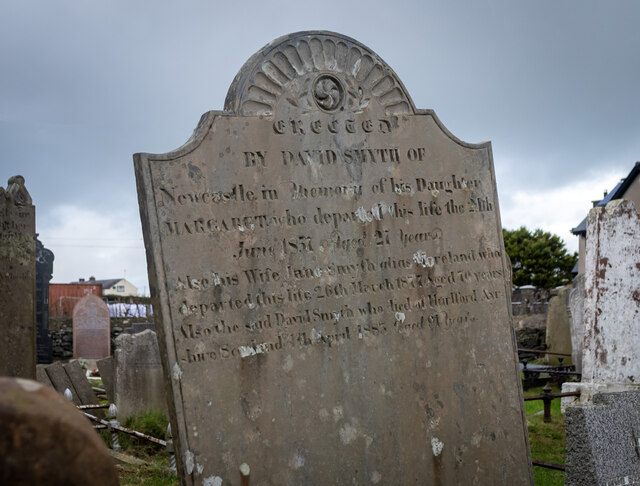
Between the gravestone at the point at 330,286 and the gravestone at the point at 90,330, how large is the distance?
1850 cm

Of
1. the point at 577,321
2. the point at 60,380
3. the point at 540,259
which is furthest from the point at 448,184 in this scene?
the point at 540,259

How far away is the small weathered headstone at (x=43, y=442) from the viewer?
178 cm

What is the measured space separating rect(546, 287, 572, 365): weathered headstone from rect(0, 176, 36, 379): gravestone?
1265cm

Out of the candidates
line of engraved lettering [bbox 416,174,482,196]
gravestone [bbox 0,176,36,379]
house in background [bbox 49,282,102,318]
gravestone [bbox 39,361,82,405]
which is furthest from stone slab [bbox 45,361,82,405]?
house in background [bbox 49,282,102,318]

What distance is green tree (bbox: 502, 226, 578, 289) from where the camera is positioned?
5169cm

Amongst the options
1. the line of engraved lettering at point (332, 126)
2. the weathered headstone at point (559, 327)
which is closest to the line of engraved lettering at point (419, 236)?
the line of engraved lettering at point (332, 126)

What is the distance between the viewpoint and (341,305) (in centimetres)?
443

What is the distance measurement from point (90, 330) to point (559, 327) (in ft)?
45.5

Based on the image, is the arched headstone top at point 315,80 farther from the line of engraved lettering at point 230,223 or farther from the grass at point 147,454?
the grass at point 147,454

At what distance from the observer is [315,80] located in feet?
14.9

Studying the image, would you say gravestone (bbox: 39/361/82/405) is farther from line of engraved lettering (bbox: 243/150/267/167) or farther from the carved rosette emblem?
the carved rosette emblem

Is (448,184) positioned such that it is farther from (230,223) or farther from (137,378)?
(137,378)

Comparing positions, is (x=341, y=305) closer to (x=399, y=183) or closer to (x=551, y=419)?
(x=399, y=183)

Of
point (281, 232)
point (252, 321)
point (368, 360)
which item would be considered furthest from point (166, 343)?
point (368, 360)
